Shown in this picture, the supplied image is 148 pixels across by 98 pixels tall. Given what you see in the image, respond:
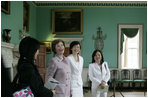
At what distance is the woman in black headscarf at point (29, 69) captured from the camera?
240 cm

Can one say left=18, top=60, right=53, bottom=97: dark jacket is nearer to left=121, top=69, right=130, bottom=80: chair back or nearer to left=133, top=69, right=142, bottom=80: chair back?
Answer: left=121, top=69, right=130, bottom=80: chair back

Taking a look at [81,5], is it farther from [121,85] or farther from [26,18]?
[121,85]

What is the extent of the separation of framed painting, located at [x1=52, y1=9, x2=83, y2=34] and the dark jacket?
10772 mm

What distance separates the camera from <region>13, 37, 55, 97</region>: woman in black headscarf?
2398mm

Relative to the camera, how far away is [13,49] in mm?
7996

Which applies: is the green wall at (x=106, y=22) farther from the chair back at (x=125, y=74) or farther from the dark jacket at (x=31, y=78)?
the dark jacket at (x=31, y=78)

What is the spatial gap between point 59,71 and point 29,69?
1208 mm

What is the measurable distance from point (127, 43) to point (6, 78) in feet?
40.6

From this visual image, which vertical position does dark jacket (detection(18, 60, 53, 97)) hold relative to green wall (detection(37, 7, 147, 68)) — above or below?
below

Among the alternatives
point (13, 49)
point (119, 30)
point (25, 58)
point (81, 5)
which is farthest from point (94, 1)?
point (25, 58)

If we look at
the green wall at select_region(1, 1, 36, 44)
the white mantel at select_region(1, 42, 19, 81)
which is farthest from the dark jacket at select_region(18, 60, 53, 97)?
the green wall at select_region(1, 1, 36, 44)

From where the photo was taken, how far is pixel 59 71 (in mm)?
3602

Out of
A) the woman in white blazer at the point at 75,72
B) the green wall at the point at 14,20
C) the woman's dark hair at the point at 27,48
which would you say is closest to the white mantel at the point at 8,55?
the green wall at the point at 14,20

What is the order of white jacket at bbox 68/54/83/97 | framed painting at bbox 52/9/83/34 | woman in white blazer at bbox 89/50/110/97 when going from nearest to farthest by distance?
1. white jacket at bbox 68/54/83/97
2. woman in white blazer at bbox 89/50/110/97
3. framed painting at bbox 52/9/83/34
